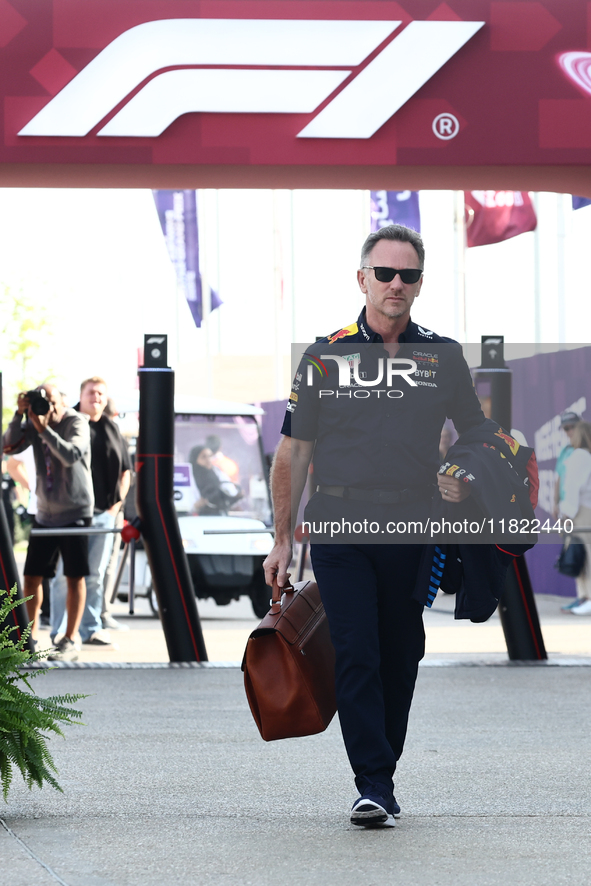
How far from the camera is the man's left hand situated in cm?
460

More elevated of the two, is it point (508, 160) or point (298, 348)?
point (508, 160)

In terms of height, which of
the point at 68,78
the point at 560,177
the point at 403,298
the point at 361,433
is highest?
the point at 68,78

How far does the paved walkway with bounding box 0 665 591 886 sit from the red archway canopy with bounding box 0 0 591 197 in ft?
10.7

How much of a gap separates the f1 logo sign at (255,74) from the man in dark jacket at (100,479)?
3166 millimetres

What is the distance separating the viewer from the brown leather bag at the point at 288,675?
4590 mm

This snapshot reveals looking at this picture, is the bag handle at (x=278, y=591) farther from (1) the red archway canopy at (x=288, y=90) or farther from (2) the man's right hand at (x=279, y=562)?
(1) the red archway canopy at (x=288, y=90)

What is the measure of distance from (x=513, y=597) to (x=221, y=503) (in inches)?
269

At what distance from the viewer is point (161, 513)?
9.09 m

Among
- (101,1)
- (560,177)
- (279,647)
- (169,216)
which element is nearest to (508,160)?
(560,177)

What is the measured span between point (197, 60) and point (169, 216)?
21.8 meters

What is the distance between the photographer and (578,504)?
44.5 feet

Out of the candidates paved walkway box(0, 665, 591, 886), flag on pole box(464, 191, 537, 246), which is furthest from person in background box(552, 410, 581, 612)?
flag on pole box(464, 191, 537, 246)

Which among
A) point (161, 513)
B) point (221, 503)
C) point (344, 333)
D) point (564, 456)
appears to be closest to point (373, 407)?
point (344, 333)

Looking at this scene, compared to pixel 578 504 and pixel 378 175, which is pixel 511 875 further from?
pixel 578 504
